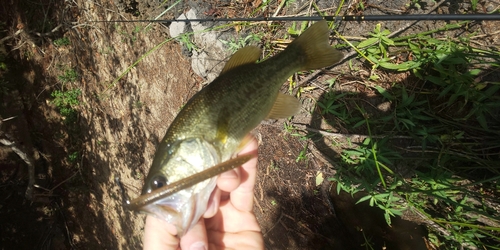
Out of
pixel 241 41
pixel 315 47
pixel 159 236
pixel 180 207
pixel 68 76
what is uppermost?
pixel 68 76

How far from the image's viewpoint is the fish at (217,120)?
1.43 meters

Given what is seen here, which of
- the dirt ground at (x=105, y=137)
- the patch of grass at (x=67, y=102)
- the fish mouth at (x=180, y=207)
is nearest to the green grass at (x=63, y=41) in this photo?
the dirt ground at (x=105, y=137)

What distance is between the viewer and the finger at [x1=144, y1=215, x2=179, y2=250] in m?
1.76

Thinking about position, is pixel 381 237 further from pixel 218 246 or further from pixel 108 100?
pixel 108 100

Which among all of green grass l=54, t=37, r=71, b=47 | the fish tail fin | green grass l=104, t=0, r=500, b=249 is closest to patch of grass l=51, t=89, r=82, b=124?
green grass l=54, t=37, r=71, b=47

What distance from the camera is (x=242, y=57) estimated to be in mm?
1719

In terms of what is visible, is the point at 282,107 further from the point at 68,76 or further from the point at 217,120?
the point at 68,76

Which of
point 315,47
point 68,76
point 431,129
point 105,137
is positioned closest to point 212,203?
point 315,47

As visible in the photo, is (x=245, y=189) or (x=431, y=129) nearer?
(x=245, y=189)

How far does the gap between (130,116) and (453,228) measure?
441cm

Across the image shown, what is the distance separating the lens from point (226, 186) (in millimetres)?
1734

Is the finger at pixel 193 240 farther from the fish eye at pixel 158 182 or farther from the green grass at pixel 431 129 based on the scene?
the green grass at pixel 431 129

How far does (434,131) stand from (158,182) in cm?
216

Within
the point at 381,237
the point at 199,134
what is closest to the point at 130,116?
the point at 199,134
